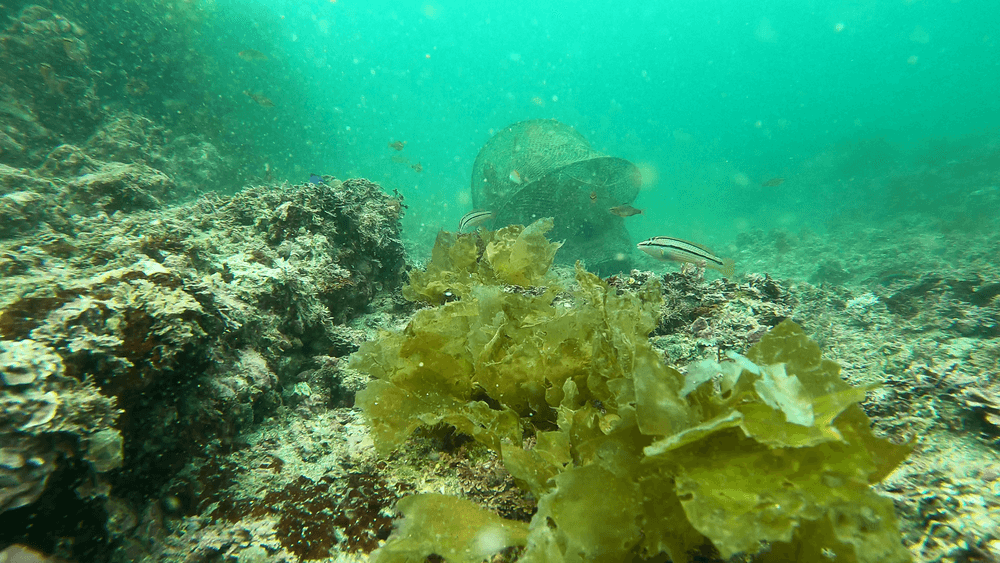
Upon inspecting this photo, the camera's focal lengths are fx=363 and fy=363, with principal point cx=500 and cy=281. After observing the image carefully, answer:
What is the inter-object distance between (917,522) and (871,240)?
17703mm

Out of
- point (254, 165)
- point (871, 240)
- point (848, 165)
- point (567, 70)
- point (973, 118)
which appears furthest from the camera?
point (567, 70)

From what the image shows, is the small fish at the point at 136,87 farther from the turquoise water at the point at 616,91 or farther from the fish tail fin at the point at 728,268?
the fish tail fin at the point at 728,268

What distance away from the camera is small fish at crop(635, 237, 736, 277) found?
3.74 meters

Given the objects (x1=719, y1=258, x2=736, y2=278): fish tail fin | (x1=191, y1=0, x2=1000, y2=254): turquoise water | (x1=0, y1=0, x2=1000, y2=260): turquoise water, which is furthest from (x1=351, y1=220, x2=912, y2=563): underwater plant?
(x1=191, y1=0, x2=1000, y2=254): turquoise water

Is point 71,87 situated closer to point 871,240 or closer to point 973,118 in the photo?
point 871,240

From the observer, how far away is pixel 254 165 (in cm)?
1217

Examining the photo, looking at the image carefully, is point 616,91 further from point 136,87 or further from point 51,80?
point 51,80

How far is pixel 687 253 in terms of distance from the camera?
3.88 metres

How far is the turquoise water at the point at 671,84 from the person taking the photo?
5231 cm

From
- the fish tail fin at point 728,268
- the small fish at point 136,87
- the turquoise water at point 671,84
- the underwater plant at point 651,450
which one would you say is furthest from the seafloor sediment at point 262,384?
the turquoise water at point 671,84

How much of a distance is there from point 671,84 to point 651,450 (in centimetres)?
11645


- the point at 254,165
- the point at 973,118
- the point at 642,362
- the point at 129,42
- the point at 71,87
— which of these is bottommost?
the point at 642,362

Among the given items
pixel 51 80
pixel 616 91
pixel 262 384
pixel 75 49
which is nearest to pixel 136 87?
pixel 75 49

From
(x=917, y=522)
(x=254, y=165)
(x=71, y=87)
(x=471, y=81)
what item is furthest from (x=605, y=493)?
(x=471, y=81)
